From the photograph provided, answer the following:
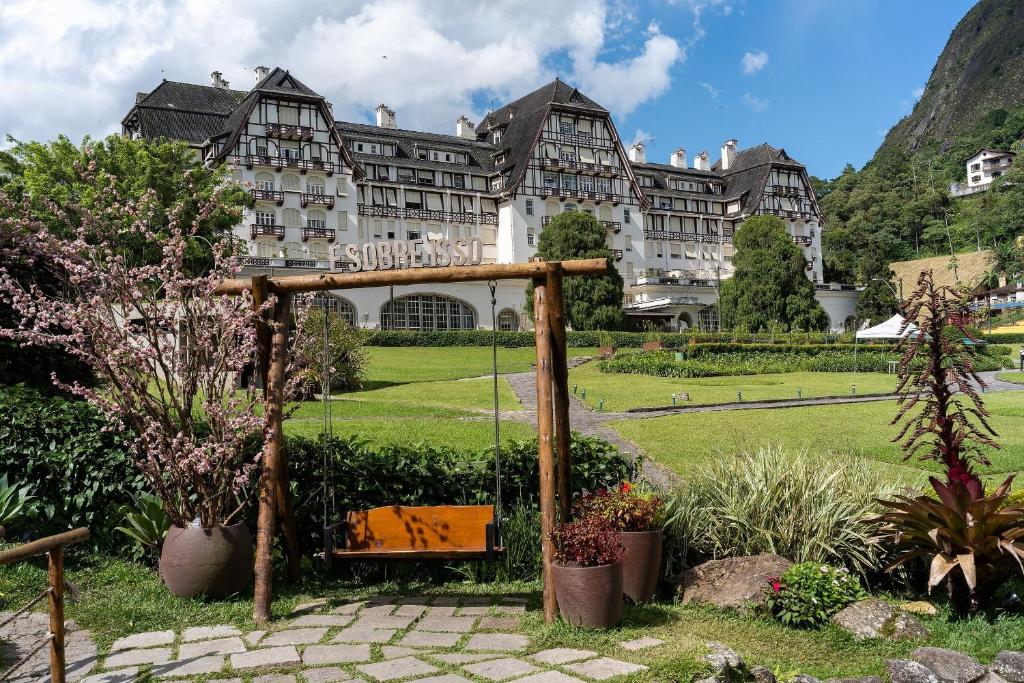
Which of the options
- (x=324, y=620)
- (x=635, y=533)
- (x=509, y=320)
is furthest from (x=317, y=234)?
(x=635, y=533)

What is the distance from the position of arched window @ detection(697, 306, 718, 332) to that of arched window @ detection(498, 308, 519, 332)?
1569 cm

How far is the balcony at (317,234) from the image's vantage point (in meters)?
51.6

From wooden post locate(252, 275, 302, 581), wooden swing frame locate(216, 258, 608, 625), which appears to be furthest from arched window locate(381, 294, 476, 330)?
wooden swing frame locate(216, 258, 608, 625)

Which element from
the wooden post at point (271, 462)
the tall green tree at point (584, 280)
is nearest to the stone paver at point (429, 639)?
the wooden post at point (271, 462)

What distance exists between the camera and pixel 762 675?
16.1 feet

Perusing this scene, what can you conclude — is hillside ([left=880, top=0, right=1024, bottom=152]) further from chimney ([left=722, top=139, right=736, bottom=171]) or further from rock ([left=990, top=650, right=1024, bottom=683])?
rock ([left=990, top=650, right=1024, bottom=683])

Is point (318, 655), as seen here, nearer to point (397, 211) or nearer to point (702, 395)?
point (702, 395)

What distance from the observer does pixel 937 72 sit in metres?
162

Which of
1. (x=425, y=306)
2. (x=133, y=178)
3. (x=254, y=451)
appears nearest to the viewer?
(x=254, y=451)

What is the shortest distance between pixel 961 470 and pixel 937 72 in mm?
182837

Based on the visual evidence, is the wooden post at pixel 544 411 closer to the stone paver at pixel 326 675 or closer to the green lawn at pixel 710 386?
the stone paver at pixel 326 675

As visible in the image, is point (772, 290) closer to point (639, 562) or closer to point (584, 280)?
point (584, 280)

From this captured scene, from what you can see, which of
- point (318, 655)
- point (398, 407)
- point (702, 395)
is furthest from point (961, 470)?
point (702, 395)

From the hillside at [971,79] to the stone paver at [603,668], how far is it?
130m
